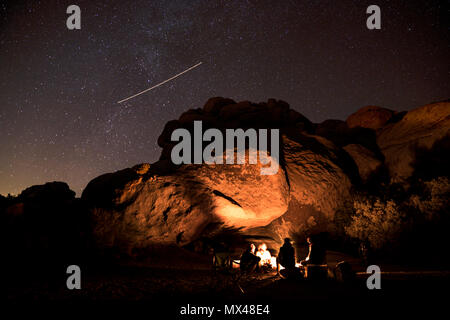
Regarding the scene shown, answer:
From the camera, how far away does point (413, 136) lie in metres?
16.6

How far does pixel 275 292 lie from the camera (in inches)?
251

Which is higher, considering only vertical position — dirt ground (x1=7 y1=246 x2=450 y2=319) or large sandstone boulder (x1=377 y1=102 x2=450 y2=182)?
large sandstone boulder (x1=377 y1=102 x2=450 y2=182)

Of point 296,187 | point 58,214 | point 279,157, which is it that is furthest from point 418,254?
point 58,214

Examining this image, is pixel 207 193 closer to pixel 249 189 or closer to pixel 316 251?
pixel 249 189

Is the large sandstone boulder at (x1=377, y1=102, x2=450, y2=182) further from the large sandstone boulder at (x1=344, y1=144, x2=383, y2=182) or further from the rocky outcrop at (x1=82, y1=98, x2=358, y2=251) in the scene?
the rocky outcrop at (x1=82, y1=98, x2=358, y2=251)

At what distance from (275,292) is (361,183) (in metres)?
13.1

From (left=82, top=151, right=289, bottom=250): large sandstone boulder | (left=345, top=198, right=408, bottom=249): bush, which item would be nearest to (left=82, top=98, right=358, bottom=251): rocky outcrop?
(left=82, top=151, right=289, bottom=250): large sandstone boulder

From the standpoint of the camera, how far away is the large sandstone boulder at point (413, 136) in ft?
50.9

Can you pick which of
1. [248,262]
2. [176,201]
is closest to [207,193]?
[176,201]

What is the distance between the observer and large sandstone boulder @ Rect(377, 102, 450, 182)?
15.5m

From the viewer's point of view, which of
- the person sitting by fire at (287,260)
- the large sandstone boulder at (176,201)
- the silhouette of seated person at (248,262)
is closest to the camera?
the person sitting by fire at (287,260)

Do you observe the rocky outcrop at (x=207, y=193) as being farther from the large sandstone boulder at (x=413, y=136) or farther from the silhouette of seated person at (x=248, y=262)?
the silhouette of seated person at (x=248, y=262)

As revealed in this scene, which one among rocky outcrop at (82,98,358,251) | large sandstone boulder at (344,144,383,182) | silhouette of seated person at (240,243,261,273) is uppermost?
large sandstone boulder at (344,144,383,182)

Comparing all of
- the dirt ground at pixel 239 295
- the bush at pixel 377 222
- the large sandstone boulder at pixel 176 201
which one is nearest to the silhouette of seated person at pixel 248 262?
the dirt ground at pixel 239 295
